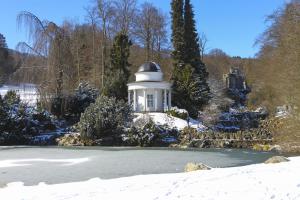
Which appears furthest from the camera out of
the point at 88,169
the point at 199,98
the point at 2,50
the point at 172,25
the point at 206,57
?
the point at 206,57

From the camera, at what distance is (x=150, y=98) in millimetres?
42594

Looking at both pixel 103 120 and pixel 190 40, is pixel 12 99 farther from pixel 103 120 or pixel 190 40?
pixel 190 40

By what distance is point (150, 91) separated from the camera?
42.6m

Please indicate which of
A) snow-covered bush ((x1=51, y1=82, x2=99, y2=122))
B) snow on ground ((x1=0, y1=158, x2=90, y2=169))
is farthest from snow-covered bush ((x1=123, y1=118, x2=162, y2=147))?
snow on ground ((x1=0, y1=158, x2=90, y2=169))

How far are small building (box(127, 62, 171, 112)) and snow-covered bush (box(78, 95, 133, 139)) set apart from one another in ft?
21.6

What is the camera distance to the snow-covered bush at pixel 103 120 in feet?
110

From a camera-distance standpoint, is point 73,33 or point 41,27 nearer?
point 41,27

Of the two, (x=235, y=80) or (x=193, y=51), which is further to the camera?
(x=235, y=80)

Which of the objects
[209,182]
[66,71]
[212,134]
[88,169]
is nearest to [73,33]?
[66,71]

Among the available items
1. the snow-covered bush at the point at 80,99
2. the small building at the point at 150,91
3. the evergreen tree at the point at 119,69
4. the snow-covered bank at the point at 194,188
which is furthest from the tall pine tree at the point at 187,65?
the snow-covered bank at the point at 194,188

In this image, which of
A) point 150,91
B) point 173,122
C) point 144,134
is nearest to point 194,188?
point 144,134

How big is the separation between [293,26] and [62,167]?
13.3 m

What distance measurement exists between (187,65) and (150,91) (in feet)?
14.1

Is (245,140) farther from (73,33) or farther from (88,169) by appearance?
(73,33)
